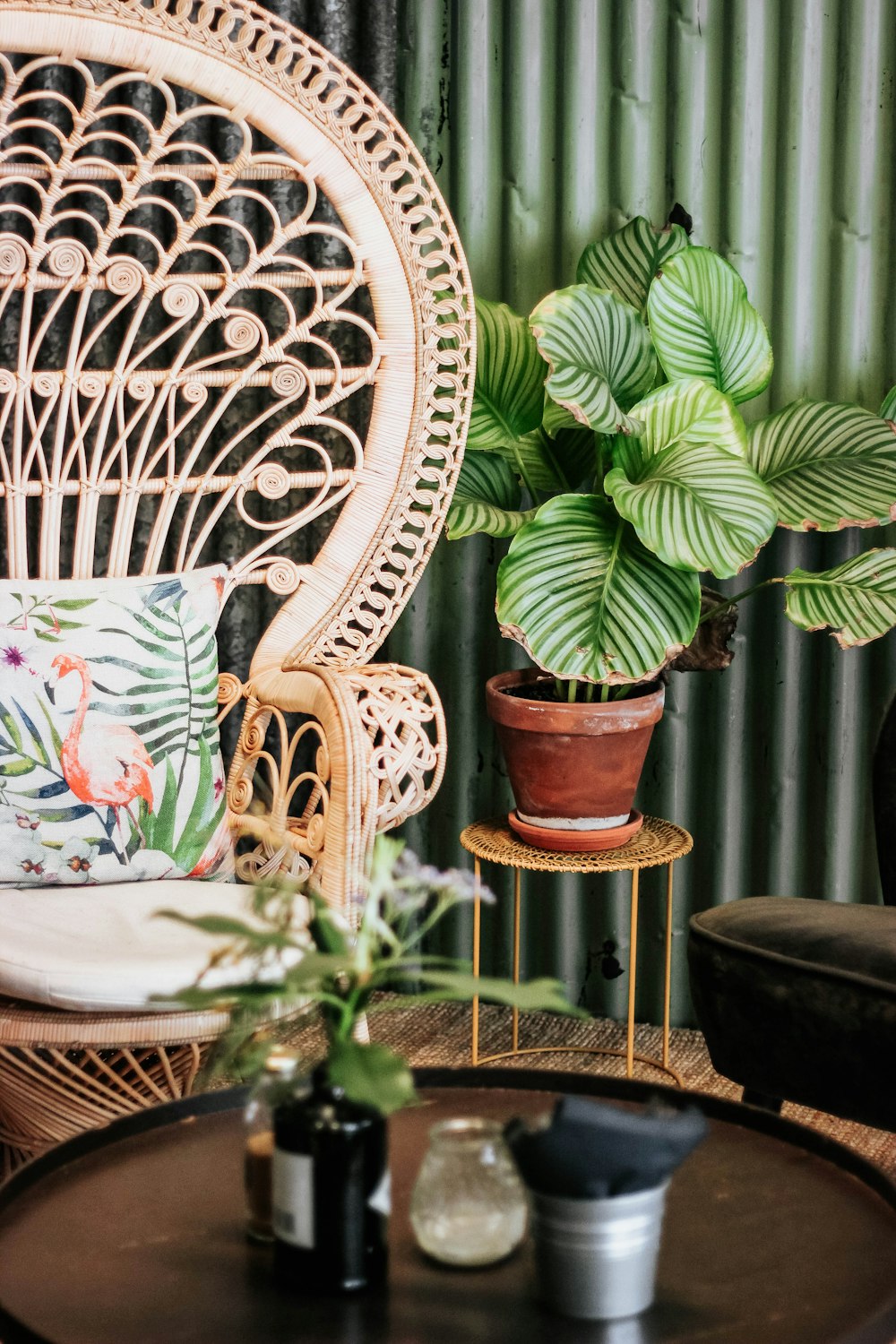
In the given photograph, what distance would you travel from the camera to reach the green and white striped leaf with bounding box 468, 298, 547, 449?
2264 millimetres

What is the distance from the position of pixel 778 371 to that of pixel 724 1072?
1.20 m

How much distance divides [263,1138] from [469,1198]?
154 mm

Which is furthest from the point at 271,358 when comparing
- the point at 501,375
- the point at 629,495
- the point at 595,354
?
the point at 629,495

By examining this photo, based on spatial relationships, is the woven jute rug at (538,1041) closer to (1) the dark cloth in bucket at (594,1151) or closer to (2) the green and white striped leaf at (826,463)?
(2) the green and white striped leaf at (826,463)

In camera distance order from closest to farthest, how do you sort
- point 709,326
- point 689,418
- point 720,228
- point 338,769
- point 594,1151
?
point 594,1151
point 338,769
point 689,418
point 709,326
point 720,228

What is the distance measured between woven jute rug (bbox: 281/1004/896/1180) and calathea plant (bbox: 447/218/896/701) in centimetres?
66

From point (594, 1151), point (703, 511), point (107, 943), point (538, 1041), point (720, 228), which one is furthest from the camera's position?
point (538, 1041)

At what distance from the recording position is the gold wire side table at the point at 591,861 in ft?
7.08

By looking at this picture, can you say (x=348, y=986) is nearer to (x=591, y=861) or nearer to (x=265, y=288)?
(x=591, y=861)

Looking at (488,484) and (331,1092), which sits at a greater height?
(488,484)

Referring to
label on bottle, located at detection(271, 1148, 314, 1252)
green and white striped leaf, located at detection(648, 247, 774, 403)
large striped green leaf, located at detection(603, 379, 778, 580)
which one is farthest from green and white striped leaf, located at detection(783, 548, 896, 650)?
label on bottle, located at detection(271, 1148, 314, 1252)

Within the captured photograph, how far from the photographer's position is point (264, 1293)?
964 millimetres

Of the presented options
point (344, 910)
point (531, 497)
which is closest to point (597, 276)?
point (531, 497)

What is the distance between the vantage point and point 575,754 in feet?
Result: 7.04
